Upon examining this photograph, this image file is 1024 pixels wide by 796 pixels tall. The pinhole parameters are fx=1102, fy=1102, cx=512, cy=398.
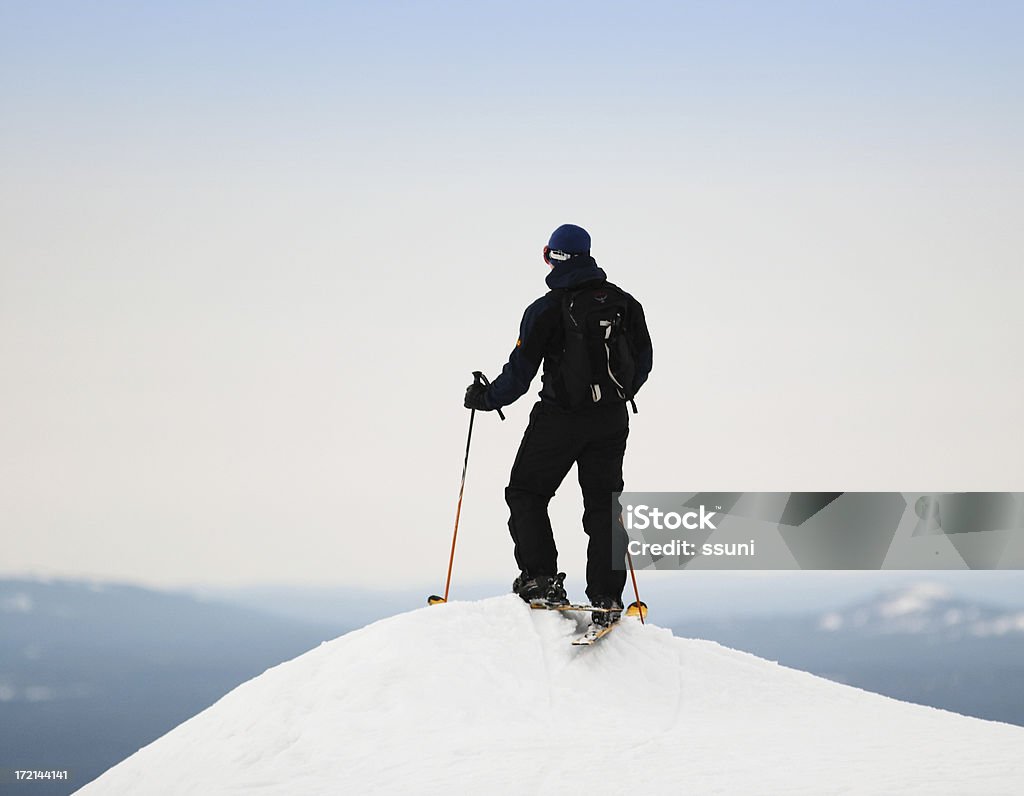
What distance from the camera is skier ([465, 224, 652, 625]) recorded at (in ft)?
28.0

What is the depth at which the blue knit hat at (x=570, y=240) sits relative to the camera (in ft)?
28.6

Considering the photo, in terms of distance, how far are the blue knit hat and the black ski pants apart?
48.6 inches

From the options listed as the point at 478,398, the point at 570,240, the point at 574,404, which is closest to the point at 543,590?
the point at 574,404

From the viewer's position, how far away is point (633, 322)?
8.88 metres

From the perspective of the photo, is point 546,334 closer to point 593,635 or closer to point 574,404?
point 574,404

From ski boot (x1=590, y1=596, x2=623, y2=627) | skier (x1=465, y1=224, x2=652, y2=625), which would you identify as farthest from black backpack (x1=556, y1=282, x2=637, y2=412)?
ski boot (x1=590, y1=596, x2=623, y2=627)

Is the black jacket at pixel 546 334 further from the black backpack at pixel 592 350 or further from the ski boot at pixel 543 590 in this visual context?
the ski boot at pixel 543 590

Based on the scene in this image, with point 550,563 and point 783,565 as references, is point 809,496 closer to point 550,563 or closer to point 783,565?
point 783,565

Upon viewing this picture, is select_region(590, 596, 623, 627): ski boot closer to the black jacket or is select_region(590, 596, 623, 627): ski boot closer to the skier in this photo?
the skier

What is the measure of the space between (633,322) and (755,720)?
317 cm

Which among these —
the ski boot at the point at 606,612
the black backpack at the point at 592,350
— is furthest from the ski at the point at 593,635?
the black backpack at the point at 592,350

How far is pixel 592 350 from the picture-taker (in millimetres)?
8508

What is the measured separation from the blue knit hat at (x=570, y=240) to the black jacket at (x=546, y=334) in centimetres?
8

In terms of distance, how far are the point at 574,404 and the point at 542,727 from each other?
8.41ft
